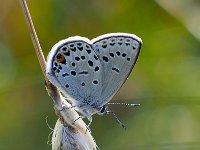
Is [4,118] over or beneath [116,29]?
beneath

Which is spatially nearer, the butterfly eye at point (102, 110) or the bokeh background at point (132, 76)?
the butterfly eye at point (102, 110)

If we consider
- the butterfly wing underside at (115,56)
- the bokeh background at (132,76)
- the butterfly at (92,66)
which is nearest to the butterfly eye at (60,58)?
the butterfly at (92,66)

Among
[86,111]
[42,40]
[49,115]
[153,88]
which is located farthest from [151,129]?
[86,111]

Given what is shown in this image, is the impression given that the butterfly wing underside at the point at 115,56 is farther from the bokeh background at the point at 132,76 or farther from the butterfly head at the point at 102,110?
the bokeh background at the point at 132,76

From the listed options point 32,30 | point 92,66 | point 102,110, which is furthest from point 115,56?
point 32,30

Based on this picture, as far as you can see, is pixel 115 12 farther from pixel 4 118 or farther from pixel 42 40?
pixel 4 118

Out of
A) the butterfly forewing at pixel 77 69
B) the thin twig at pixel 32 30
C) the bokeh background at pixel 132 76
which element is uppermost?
the thin twig at pixel 32 30

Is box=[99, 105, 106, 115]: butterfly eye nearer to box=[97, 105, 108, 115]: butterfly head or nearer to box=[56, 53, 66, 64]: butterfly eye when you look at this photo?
box=[97, 105, 108, 115]: butterfly head
